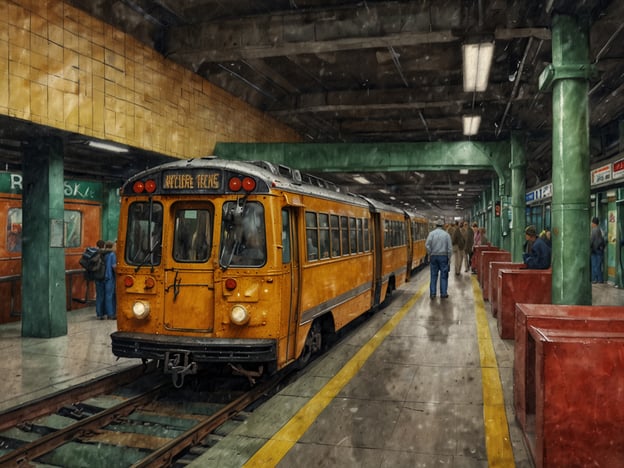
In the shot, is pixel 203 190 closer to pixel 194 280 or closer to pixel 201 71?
pixel 194 280

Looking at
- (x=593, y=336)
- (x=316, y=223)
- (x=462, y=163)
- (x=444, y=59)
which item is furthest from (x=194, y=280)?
(x=462, y=163)

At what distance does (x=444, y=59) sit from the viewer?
11.6 metres

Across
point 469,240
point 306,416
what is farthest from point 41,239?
point 469,240

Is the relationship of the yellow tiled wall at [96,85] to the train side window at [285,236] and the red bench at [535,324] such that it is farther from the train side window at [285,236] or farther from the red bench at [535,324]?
the red bench at [535,324]

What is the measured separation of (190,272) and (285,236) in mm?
1238

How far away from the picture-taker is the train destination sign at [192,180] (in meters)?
6.33

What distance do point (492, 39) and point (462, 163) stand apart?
7.62 m

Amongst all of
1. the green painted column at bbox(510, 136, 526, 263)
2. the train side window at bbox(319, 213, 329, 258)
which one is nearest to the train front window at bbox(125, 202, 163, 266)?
the train side window at bbox(319, 213, 329, 258)

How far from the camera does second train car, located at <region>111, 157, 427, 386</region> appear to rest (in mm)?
6082

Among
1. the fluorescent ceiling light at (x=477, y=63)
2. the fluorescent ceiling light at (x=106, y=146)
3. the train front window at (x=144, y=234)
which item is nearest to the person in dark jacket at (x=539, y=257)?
the fluorescent ceiling light at (x=477, y=63)

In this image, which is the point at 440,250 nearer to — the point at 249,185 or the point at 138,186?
the point at 249,185

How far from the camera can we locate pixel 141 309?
20.8ft

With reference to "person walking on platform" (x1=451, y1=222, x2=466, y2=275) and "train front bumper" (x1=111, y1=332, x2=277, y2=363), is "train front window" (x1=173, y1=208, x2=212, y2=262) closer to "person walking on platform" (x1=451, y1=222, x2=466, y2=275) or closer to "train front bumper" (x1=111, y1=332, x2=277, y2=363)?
"train front bumper" (x1=111, y1=332, x2=277, y2=363)

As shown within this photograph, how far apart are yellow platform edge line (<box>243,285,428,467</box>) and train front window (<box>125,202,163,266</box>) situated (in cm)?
254
